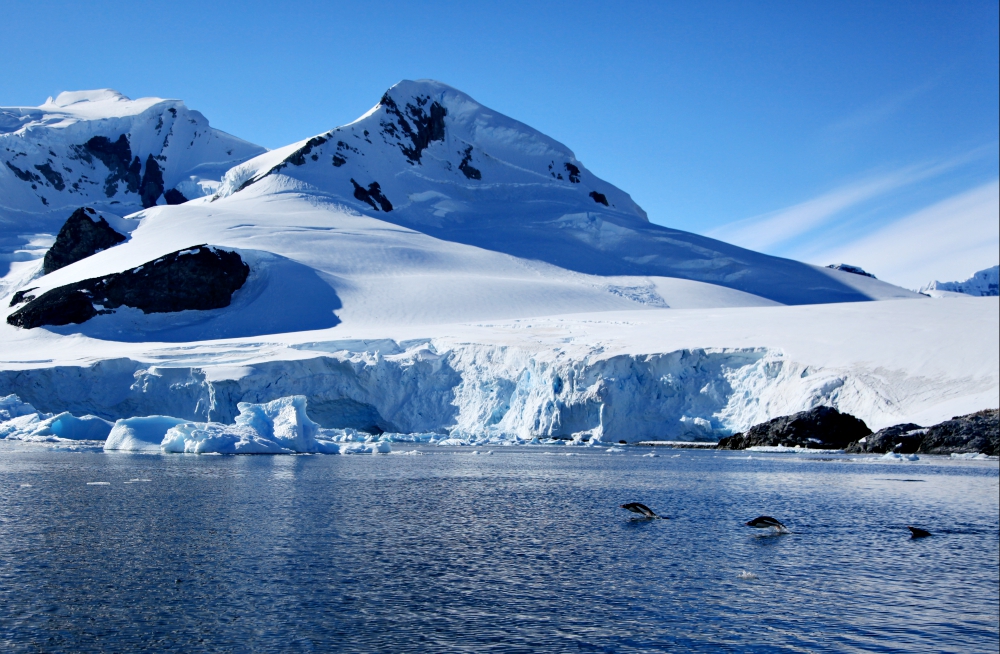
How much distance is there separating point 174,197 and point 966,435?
378 ft

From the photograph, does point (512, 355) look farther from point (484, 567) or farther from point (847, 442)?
point (484, 567)

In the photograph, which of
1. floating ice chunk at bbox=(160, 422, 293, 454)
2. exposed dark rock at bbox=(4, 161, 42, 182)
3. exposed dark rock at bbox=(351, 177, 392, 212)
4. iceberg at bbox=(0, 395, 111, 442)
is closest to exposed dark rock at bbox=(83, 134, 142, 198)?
exposed dark rock at bbox=(4, 161, 42, 182)

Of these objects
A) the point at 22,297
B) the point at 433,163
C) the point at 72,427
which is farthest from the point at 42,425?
the point at 433,163

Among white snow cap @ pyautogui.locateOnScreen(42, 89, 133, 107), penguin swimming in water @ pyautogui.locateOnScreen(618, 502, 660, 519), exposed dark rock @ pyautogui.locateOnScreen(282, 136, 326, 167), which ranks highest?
white snow cap @ pyautogui.locateOnScreen(42, 89, 133, 107)

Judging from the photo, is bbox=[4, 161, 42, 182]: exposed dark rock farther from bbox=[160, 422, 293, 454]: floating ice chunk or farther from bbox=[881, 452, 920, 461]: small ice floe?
bbox=[881, 452, 920, 461]: small ice floe

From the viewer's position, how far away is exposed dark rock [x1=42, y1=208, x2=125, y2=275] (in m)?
73.8

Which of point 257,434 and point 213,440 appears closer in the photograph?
point 213,440

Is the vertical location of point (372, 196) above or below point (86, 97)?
below

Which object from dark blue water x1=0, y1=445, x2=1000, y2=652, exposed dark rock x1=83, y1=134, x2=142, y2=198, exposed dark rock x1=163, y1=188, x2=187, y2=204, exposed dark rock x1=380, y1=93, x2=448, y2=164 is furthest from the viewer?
exposed dark rock x1=83, y1=134, x2=142, y2=198

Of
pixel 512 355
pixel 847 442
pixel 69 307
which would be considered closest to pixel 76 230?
pixel 69 307

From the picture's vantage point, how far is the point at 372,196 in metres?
87.6

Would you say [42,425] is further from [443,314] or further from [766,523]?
[766,523]

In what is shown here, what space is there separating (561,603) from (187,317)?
171 feet

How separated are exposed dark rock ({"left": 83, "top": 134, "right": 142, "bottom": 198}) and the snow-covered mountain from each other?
25197mm
